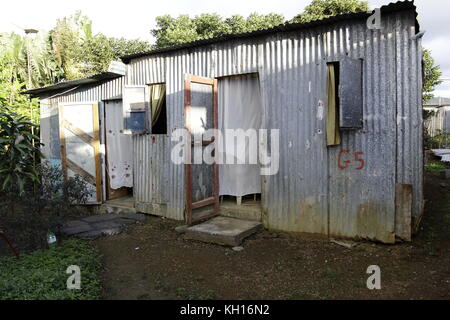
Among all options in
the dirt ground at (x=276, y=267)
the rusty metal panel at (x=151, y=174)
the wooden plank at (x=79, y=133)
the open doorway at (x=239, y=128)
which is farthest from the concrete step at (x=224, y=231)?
the wooden plank at (x=79, y=133)

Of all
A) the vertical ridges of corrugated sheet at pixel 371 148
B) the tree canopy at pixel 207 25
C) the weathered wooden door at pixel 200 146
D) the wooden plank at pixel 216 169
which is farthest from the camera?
the tree canopy at pixel 207 25

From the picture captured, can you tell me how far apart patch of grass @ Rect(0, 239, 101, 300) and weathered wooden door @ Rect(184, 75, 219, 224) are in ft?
6.01

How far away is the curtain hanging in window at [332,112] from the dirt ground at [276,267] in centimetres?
161

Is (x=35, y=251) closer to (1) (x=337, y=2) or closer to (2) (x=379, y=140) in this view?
(2) (x=379, y=140)

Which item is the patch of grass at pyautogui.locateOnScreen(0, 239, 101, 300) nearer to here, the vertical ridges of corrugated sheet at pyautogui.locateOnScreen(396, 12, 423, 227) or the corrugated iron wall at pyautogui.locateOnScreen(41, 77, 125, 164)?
the corrugated iron wall at pyautogui.locateOnScreen(41, 77, 125, 164)

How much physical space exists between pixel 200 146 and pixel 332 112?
7.74 ft

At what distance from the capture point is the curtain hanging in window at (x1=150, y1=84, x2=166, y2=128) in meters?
7.35

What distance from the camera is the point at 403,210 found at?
193 inches

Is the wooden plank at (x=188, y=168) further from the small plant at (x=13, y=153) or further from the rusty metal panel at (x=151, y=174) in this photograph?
the small plant at (x=13, y=153)

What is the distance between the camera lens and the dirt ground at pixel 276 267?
152 inches

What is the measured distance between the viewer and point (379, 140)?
16.4ft

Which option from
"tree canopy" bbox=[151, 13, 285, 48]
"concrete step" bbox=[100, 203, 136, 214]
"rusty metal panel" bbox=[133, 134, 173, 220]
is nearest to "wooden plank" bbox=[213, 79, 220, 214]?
"rusty metal panel" bbox=[133, 134, 173, 220]

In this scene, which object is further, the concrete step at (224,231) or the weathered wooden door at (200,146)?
the weathered wooden door at (200,146)
